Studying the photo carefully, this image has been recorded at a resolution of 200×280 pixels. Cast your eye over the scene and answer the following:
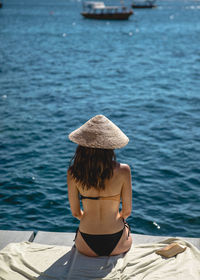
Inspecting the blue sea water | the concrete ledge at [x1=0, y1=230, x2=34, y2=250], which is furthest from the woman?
the blue sea water

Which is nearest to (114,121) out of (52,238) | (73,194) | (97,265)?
(52,238)

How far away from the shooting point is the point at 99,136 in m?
4.19

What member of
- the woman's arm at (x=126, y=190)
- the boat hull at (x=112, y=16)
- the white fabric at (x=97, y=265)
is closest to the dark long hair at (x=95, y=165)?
the woman's arm at (x=126, y=190)

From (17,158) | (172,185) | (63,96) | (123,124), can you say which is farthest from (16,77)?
(172,185)

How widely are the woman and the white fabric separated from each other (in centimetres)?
14

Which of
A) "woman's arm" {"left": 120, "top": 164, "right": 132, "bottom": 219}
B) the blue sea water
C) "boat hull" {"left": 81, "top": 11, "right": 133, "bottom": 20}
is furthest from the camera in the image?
"boat hull" {"left": 81, "top": 11, "right": 133, "bottom": 20}

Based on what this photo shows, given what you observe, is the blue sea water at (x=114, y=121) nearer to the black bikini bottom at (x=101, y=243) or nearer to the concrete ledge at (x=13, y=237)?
the concrete ledge at (x=13, y=237)

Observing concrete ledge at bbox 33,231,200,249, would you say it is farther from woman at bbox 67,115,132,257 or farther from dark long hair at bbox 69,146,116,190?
dark long hair at bbox 69,146,116,190

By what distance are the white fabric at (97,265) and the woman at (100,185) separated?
142 millimetres

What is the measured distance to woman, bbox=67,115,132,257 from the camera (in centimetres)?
421

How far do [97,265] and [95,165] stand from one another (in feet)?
3.42

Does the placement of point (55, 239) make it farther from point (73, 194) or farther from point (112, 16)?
point (112, 16)

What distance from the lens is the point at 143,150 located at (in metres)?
12.4

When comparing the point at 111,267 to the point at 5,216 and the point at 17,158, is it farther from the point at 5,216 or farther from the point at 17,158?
the point at 17,158
